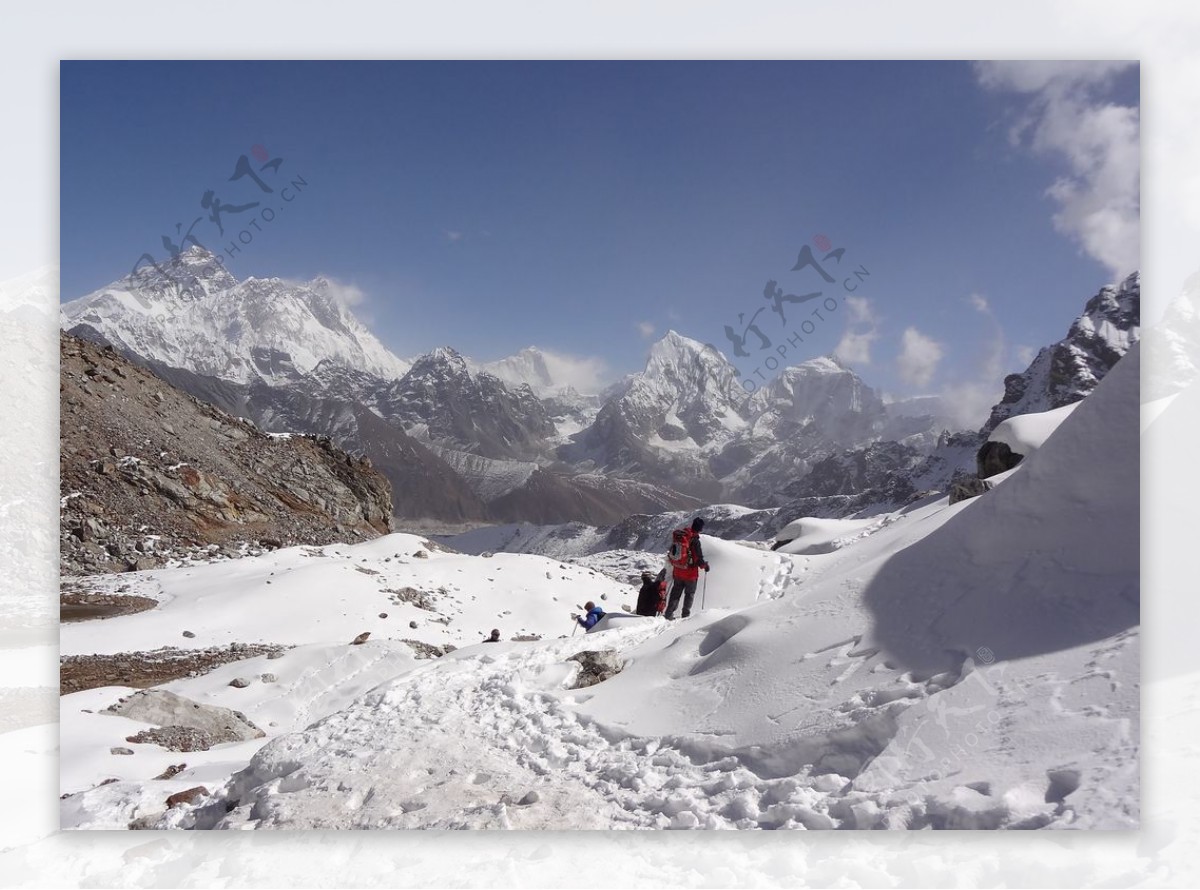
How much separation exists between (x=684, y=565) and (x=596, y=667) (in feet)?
12.9

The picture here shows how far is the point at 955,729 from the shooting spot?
4.86m

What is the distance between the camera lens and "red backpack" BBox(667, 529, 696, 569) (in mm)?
11109

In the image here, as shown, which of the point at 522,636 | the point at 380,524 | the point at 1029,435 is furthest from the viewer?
the point at 380,524

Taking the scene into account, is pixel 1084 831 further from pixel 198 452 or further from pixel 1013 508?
pixel 198 452

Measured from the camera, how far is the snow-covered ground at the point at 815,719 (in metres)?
4.73

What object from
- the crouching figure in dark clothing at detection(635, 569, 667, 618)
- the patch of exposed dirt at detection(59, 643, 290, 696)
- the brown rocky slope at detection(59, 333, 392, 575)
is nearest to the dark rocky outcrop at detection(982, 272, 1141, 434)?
the brown rocky slope at detection(59, 333, 392, 575)

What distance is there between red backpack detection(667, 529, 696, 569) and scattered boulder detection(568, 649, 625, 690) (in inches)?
131

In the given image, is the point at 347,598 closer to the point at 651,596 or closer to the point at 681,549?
the point at 651,596

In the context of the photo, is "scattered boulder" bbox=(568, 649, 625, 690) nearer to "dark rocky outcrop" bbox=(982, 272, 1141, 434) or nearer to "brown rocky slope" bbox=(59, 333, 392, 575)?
"brown rocky slope" bbox=(59, 333, 392, 575)

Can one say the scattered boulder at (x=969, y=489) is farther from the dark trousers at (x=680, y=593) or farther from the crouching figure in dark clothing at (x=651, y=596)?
the crouching figure in dark clothing at (x=651, y=596)

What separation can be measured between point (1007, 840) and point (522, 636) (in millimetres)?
13316

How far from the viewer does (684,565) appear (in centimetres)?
1146

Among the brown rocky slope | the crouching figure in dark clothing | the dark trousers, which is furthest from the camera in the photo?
the brown rocky slope

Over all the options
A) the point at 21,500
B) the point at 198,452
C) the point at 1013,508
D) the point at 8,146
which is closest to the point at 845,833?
the point at 1013,508
